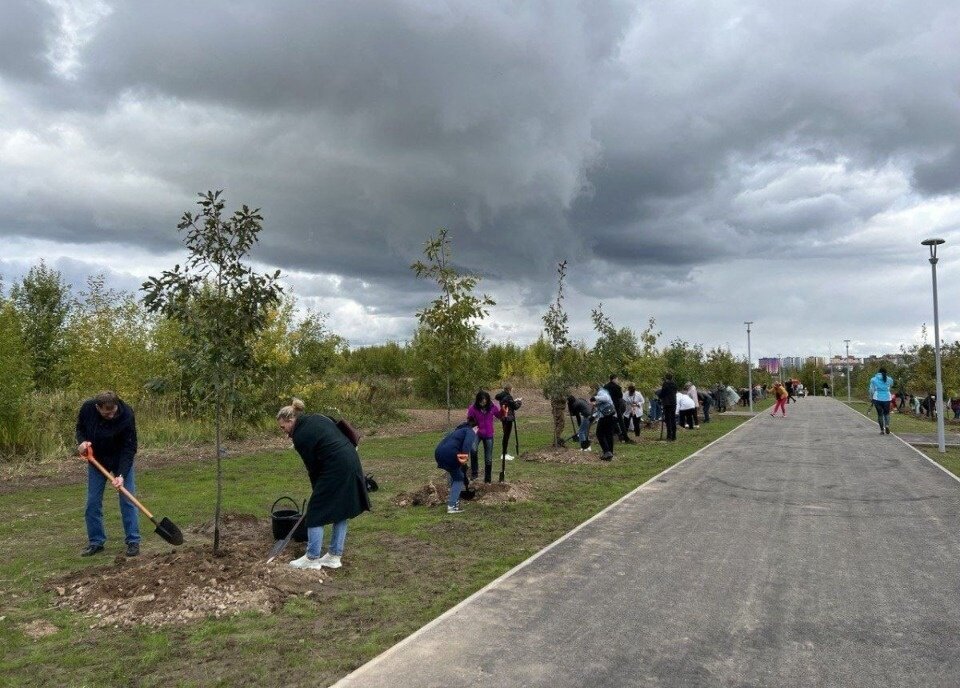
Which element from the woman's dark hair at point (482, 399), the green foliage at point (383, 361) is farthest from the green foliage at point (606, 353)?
the green foliage at point (383, 361)

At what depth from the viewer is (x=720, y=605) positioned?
5672 mm

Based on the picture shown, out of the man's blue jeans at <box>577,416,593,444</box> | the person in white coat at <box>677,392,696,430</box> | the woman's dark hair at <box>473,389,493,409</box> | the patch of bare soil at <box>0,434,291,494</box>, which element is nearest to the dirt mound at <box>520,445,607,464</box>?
the man's blue jeans at <box>577,416,593,444</box>

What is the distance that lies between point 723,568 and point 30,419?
16143mm

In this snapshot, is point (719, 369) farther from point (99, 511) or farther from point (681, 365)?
point (99, 511)

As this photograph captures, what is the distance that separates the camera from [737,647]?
15.7ft

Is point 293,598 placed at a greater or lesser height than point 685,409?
lesser

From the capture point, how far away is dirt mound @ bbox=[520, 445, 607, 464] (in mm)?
15766

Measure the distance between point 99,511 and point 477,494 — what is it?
5.11 metres

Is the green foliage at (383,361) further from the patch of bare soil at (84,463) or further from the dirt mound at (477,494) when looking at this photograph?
the dirt mound at (477,494)

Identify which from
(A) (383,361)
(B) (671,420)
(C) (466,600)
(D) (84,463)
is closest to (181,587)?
(C) (466,600)

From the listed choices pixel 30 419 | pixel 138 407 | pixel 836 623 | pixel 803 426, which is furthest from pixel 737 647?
pixel 803 426

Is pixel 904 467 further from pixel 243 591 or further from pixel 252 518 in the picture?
pixel 243 591

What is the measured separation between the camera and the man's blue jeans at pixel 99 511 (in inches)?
289

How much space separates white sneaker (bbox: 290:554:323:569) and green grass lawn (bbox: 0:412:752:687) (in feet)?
0.65
